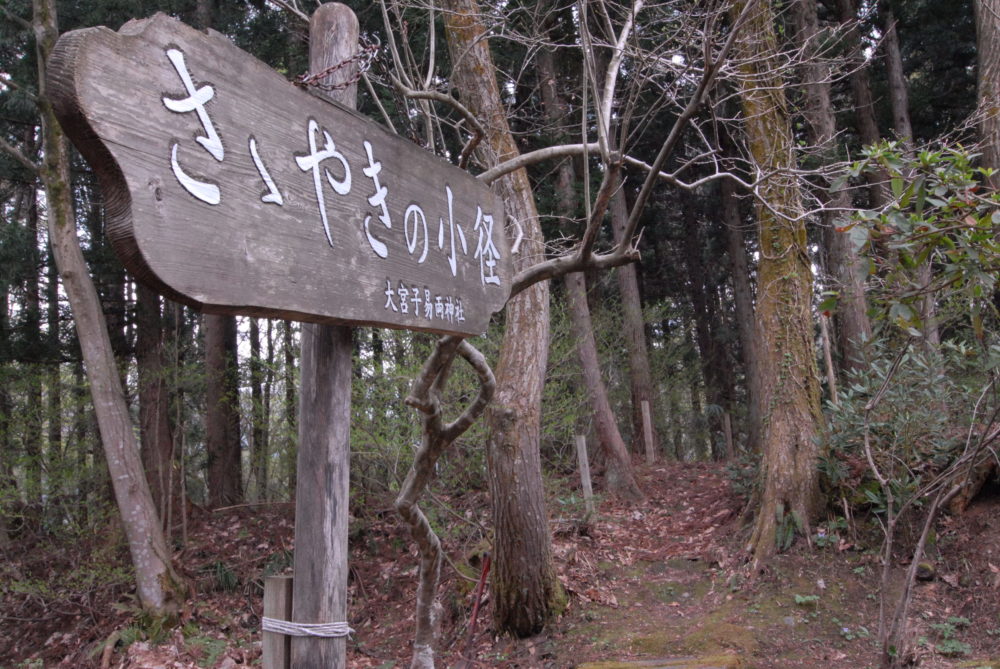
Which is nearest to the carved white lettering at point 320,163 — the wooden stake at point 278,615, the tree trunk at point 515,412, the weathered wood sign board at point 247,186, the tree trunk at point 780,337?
the weathered wood sign board at point 247,186

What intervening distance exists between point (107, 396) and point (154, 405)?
2.15 m

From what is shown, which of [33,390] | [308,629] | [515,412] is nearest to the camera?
[308,629]

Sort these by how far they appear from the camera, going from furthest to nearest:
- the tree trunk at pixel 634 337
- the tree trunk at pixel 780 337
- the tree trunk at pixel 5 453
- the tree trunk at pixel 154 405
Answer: the tree trunk at pixel 634 337, the tree trunk at pixel 154 405, the tree trunk at pixel 5 453, the tree trunk at pixel 780 337

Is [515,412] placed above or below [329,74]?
below

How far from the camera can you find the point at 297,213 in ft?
5.50

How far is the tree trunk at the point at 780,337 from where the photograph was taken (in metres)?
6.41

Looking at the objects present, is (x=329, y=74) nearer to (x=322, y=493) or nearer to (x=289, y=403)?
(x=322, y=493)

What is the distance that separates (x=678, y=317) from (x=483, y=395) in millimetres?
17369

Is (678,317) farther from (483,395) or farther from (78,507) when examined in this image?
(483,395)

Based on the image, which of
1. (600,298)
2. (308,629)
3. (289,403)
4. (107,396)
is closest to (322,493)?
(308,629)

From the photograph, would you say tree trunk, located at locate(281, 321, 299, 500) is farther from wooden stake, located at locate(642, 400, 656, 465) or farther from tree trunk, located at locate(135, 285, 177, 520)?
wooden stake, located at locate(642, 400, 656, 465)

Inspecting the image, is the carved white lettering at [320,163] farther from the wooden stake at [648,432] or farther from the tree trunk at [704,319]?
the tree trunk at [704,319]

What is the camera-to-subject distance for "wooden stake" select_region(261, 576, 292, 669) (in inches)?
81.1

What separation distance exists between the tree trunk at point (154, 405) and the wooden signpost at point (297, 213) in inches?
322
